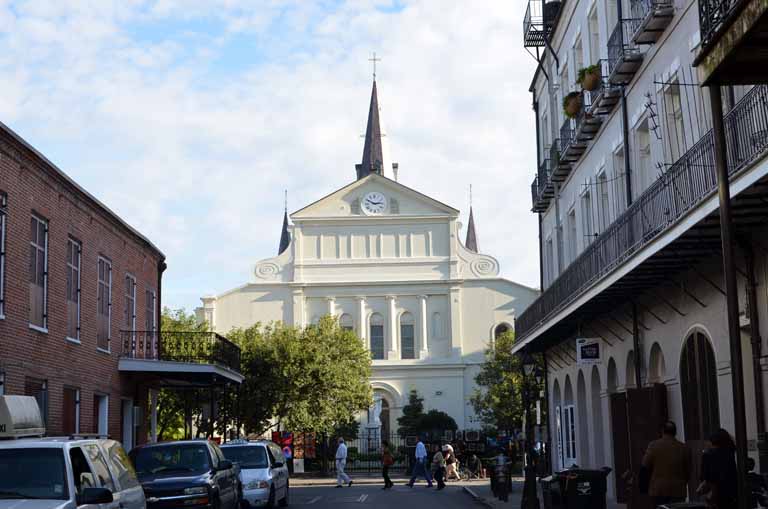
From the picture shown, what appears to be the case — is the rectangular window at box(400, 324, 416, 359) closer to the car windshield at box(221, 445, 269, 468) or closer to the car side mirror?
the car windshield at box(221, 445, 269, 468)

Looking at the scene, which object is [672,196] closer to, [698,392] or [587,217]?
[698,392]

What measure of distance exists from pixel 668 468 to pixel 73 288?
15.2 metres

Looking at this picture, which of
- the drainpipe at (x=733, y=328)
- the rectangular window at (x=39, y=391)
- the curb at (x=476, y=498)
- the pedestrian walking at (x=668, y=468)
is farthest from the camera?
the curb at (x=476, y=498)

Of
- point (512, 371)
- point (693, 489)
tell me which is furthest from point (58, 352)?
point (512, 371)

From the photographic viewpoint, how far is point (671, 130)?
19750 mm

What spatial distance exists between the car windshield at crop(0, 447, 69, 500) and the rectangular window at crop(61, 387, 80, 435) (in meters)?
12.8

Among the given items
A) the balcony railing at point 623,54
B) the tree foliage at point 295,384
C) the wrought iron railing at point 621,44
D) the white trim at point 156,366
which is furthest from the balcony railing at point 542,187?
the tree foliage at point 295,384

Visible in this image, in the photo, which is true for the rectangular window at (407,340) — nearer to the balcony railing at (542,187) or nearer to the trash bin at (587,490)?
the balcony railing at (542,187)

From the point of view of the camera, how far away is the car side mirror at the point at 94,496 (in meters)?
10.7

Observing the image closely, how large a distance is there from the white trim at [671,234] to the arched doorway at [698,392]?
5.38 ft

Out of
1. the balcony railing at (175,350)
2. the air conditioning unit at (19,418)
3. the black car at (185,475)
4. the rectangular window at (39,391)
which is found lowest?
the black car at (185,475)

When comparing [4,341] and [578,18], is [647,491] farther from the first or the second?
[578,18]

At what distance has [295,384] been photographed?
48500 mm

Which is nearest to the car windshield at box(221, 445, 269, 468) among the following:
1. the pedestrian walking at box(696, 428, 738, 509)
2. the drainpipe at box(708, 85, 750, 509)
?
the pedestrian walking at box(696, 428, 738, 509)
